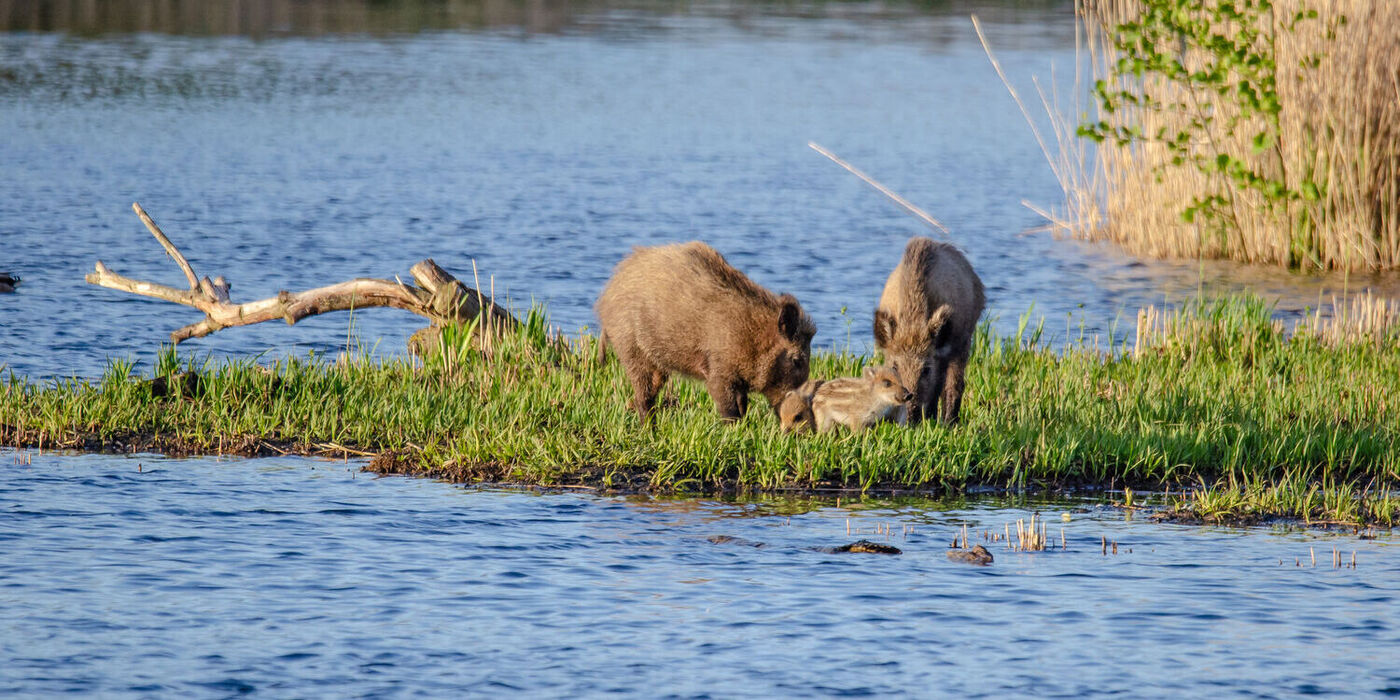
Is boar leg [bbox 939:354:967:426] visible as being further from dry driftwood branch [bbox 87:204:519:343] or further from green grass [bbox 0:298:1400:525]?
dry driftwood branch [bbox 87:204:519:343]

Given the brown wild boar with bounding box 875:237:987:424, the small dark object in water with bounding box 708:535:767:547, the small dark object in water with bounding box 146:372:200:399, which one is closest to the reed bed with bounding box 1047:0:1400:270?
the brown wild boar with bounding box 875:237:987:424

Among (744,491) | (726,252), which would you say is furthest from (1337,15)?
(744,491)

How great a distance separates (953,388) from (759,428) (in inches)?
53.2

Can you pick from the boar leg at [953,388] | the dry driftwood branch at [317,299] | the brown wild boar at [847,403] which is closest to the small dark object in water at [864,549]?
the brown wild boar at [847,403]

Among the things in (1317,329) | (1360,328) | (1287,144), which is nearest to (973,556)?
(1360,328)

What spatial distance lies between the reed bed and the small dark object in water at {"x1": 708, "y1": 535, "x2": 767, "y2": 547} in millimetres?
9813

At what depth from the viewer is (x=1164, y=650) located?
7586mm

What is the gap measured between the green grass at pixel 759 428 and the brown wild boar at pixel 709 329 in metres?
0.28

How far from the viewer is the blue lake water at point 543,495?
7441mm

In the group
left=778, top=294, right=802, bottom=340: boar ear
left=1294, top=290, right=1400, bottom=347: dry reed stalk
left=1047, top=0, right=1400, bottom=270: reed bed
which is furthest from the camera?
left=1047, top=0, right=1400, bottom=270: reed bed

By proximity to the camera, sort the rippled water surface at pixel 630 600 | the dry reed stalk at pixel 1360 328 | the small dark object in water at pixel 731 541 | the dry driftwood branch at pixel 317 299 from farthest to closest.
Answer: the dry reed stalk at pixel 1360 328, the dry driftwood branch at pixel 317 299, the small dark object in water at pixel 731 541, the rippled water surface at pixel 630 600

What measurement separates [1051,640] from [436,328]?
6809 millimetres

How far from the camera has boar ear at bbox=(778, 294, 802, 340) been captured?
34.5 feet

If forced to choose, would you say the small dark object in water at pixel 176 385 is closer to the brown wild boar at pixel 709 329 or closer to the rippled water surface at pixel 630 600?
the rippled water surface at pixel 630 600
